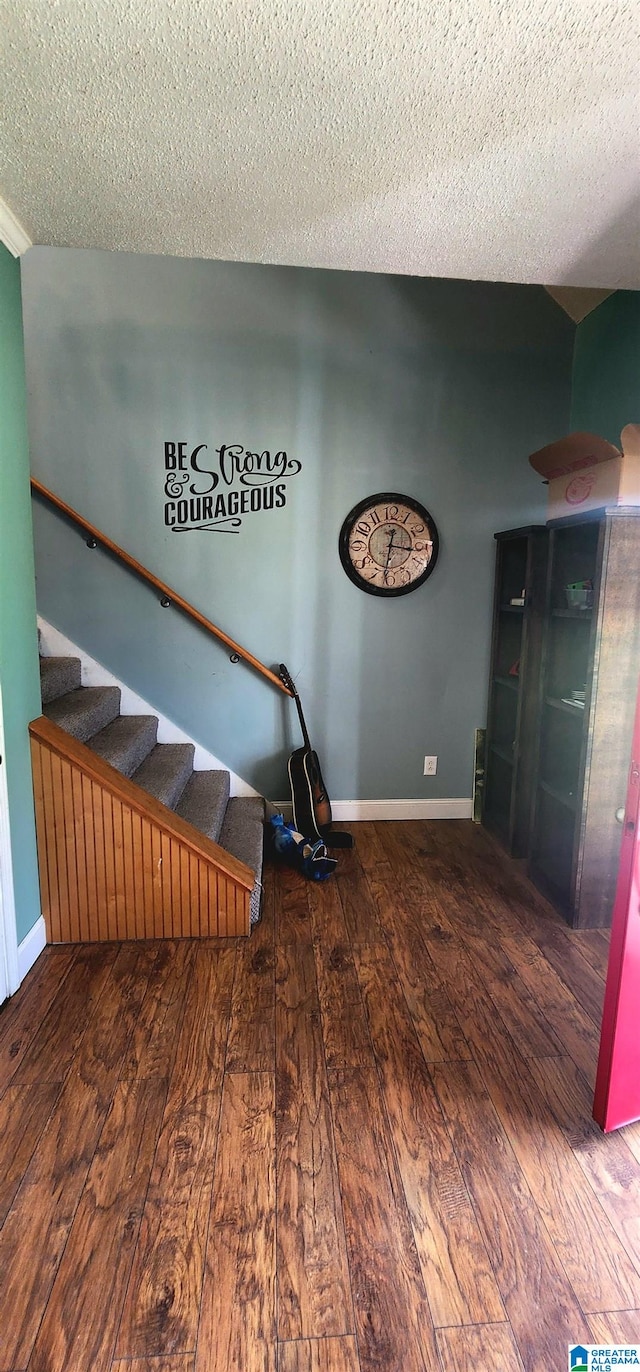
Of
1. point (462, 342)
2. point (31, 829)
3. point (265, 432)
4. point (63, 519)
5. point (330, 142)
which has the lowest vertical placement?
point (31, 829)

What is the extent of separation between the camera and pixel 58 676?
2.78 meters

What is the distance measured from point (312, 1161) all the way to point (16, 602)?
172 cm

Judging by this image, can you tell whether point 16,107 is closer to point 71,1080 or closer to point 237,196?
point 237,196

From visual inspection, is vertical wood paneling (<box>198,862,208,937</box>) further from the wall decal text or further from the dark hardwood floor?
the wall decal text

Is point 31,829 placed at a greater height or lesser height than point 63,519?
lesser

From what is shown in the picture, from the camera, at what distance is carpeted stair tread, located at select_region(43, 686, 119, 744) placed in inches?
93.8

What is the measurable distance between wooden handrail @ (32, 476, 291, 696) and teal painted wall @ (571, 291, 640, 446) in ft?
6.42

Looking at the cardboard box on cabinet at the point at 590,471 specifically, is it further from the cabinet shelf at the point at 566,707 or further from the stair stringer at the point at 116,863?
the stair stringer at the point at 116,863

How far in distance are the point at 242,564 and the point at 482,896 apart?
6.29ft

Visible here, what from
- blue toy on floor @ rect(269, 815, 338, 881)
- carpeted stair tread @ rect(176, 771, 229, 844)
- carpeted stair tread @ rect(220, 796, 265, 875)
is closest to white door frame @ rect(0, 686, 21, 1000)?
carpeted stair tread @ rect(176, 771, 229, 844)

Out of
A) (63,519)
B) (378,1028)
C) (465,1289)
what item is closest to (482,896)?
(378,1028)

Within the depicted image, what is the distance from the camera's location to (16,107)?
1.28m

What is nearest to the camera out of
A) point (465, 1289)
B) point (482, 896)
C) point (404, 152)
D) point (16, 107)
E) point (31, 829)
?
point (465, 1289)

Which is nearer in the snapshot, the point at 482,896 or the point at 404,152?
the point at 404,152
